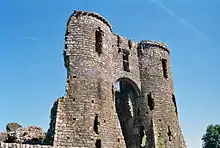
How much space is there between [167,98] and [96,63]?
25.9ft

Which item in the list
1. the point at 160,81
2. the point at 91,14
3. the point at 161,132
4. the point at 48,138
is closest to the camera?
the point at 48,138

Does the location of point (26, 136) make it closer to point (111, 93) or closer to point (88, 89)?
point (88, 89)

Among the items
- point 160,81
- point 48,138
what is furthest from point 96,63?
point 160,81

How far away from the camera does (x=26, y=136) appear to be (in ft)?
70.1

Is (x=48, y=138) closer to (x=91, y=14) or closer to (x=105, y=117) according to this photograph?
(x=105, y=117)

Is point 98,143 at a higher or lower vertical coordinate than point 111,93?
lower

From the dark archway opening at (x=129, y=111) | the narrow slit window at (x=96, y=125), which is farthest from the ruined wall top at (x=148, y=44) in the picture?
the narrow slit window at (x=96, y=125)

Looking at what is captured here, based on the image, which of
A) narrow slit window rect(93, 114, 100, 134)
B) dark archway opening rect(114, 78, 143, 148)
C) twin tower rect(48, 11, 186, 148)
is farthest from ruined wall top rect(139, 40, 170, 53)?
narrow slit window rect(93, 114, 100, 134)

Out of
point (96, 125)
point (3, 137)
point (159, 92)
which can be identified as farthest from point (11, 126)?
point (159, 92)

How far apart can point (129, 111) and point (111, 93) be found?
15.7ft

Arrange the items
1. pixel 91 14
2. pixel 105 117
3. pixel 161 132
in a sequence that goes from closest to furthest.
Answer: pixel 105 117 → pixel 91 14 → pixel 161 132

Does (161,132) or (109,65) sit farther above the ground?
(109,65)

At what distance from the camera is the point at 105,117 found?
20.0 m

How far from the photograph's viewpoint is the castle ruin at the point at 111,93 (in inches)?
739
